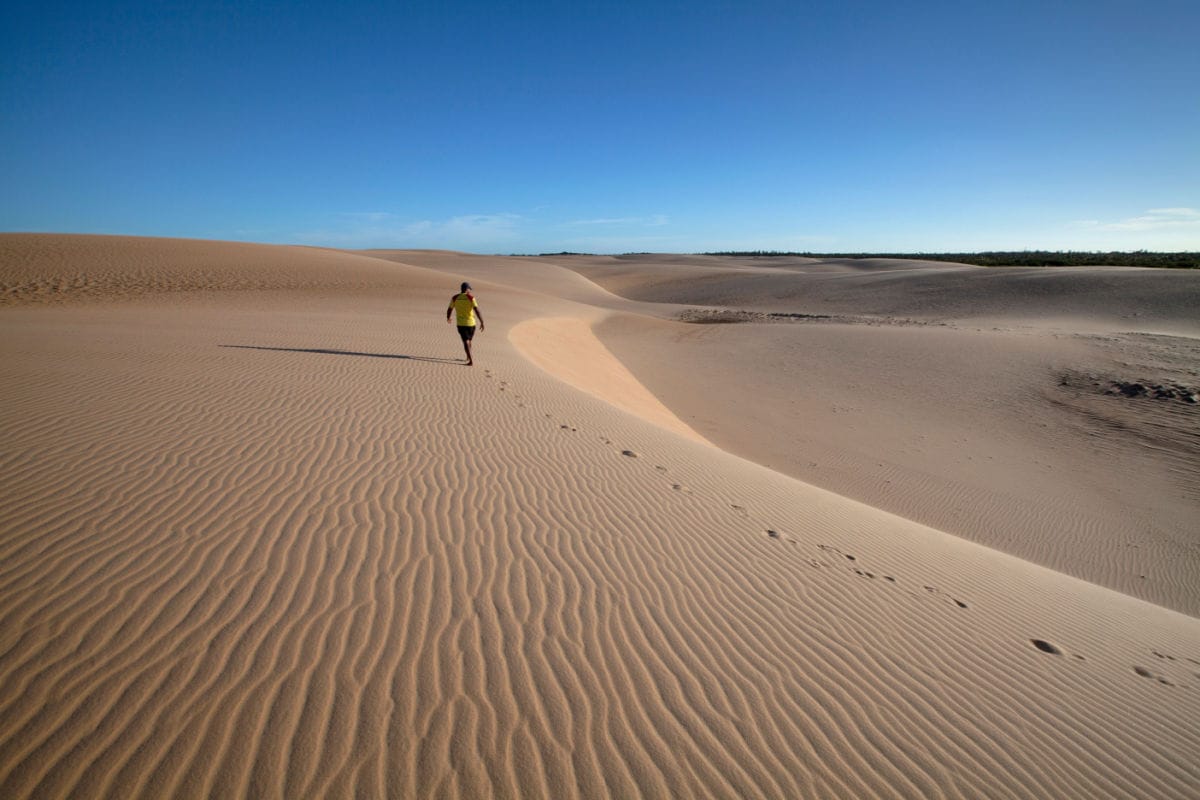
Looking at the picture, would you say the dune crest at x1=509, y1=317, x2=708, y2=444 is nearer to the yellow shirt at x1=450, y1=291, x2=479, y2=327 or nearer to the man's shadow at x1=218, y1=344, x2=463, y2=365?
the yellow shirt at x1=450, y1=291, x2=479, y2=327

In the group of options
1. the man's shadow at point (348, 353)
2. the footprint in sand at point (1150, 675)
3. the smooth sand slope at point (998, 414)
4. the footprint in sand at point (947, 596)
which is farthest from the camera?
the man's shadow at point (348, 353)

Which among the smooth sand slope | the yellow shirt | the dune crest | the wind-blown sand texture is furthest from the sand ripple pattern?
the dune crest

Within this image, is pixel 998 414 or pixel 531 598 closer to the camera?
pixel 531 598

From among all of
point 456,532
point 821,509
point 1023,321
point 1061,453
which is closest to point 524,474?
point 456,532

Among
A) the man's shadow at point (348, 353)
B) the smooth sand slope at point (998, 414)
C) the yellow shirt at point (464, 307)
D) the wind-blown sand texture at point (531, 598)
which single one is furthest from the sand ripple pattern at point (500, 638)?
the man's shadow at point (348, 353)

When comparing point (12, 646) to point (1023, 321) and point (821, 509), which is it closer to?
point (821, 509)

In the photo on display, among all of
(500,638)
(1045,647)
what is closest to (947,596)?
(1045,647)

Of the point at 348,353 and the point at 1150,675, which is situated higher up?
the point at 348,353

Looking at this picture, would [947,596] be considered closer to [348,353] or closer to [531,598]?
[531,598]

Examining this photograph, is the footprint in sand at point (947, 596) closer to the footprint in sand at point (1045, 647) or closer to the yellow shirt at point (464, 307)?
the footprint in sand at point (1045, 647)

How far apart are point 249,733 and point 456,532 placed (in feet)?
6.52

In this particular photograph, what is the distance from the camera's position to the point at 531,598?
3.48 meters

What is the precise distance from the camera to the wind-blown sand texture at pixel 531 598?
2.39 metres

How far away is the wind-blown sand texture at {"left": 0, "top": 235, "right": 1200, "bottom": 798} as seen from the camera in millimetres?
2389
